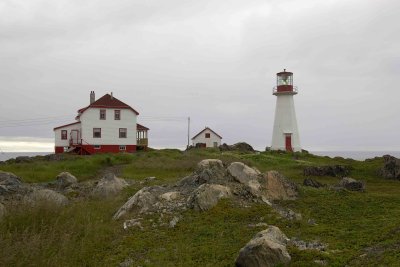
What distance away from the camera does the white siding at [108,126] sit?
2110 inches

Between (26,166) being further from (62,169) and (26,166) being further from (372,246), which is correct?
(372,246)

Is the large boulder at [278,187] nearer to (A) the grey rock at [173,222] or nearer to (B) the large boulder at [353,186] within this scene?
(B) the large boulder at [353,186]

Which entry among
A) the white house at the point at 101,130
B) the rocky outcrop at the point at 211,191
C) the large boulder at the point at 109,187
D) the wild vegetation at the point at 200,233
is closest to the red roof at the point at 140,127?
the white house at the point at 101,130

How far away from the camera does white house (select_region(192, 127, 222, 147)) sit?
75.0 meters

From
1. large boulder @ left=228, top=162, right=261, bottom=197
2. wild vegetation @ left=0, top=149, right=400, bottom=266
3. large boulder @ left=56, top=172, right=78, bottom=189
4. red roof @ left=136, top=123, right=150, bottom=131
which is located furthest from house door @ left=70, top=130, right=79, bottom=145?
large boulder @ left=228, top=162, right=261, bottom=197

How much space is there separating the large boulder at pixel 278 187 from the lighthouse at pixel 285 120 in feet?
120

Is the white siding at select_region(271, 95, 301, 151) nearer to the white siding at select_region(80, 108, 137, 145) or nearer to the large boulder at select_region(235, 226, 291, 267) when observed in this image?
the white siding at select_region(80, 108, 137, 145)

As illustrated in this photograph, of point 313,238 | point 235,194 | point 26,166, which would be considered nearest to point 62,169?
point 26,166

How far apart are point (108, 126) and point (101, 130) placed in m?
1.06

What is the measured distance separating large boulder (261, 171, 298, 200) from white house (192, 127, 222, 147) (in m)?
53.7

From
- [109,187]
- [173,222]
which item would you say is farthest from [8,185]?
[173,222]

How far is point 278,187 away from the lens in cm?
2041

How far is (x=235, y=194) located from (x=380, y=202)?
6581 mm

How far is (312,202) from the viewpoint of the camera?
19.3m
